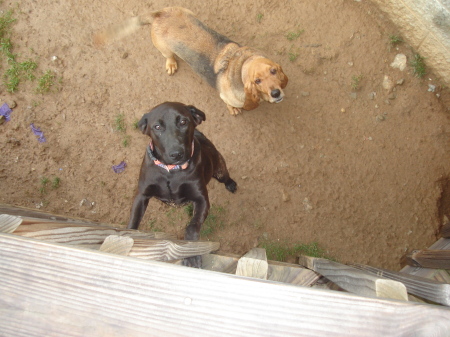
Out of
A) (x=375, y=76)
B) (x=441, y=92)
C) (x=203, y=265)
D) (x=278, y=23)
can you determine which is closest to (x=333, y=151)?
(x=375, y=76)

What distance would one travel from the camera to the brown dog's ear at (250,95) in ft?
12.4

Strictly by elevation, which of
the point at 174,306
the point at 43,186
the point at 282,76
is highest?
the point at 282,76

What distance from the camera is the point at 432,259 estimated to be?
2623mm

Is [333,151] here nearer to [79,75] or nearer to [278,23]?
[278,23]

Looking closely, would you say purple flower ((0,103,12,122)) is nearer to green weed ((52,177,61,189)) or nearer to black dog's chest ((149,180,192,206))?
green weed ((52,177,61,189))

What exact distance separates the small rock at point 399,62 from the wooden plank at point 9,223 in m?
4.81

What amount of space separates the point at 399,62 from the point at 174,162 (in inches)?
143

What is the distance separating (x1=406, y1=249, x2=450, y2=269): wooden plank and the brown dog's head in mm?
2144

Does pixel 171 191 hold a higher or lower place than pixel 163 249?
lower

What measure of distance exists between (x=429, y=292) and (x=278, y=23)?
166 inches

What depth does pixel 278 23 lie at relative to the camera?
4648mm

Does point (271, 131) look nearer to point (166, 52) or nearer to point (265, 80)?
point (265, 80)

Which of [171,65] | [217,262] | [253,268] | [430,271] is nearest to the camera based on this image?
[253,268]

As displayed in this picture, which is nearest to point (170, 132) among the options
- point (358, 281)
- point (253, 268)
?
point (253, 268)
